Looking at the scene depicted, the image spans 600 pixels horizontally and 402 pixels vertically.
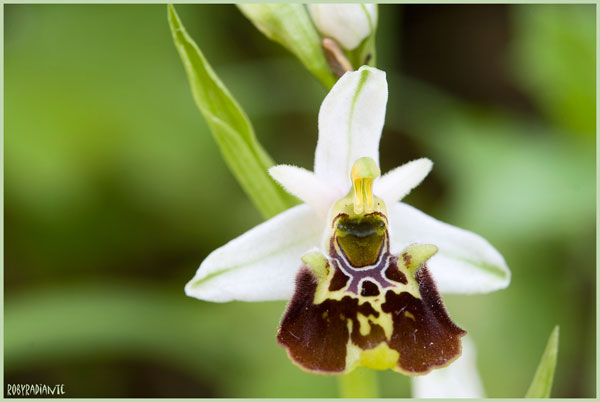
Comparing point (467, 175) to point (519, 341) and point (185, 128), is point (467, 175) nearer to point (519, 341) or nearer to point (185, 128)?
point (519, 341)

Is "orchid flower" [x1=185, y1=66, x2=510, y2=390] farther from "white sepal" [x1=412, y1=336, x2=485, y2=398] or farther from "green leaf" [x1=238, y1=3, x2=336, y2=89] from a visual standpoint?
"white sepal" [x1=412, y1=336, x2=485, y2=398]

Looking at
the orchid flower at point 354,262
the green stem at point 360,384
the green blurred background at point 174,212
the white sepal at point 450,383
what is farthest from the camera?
the green blurred background at point 174,212

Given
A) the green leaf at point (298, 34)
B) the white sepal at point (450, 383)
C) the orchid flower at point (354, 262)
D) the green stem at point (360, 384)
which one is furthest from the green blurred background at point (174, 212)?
the green leaf at point (298, 34)

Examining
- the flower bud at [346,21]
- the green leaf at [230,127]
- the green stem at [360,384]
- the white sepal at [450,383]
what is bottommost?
the green stem at [360,384]

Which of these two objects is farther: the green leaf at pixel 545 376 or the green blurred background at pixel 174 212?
the green blurred background at pixel 174 212

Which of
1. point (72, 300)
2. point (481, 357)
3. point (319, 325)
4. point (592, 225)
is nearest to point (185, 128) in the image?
point (72, 300)

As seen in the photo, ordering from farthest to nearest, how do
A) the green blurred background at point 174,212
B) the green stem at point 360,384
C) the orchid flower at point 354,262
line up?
the green blurred background at point 174,212 → the green stem at point 360,384 → the orchid flower at point 354,262

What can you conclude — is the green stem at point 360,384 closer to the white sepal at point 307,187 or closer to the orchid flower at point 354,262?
the orchid flower at point 354,262

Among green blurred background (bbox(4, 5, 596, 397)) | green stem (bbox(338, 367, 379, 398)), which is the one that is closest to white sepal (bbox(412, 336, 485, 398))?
green stem (bbox(338, 367, 379, 398))
